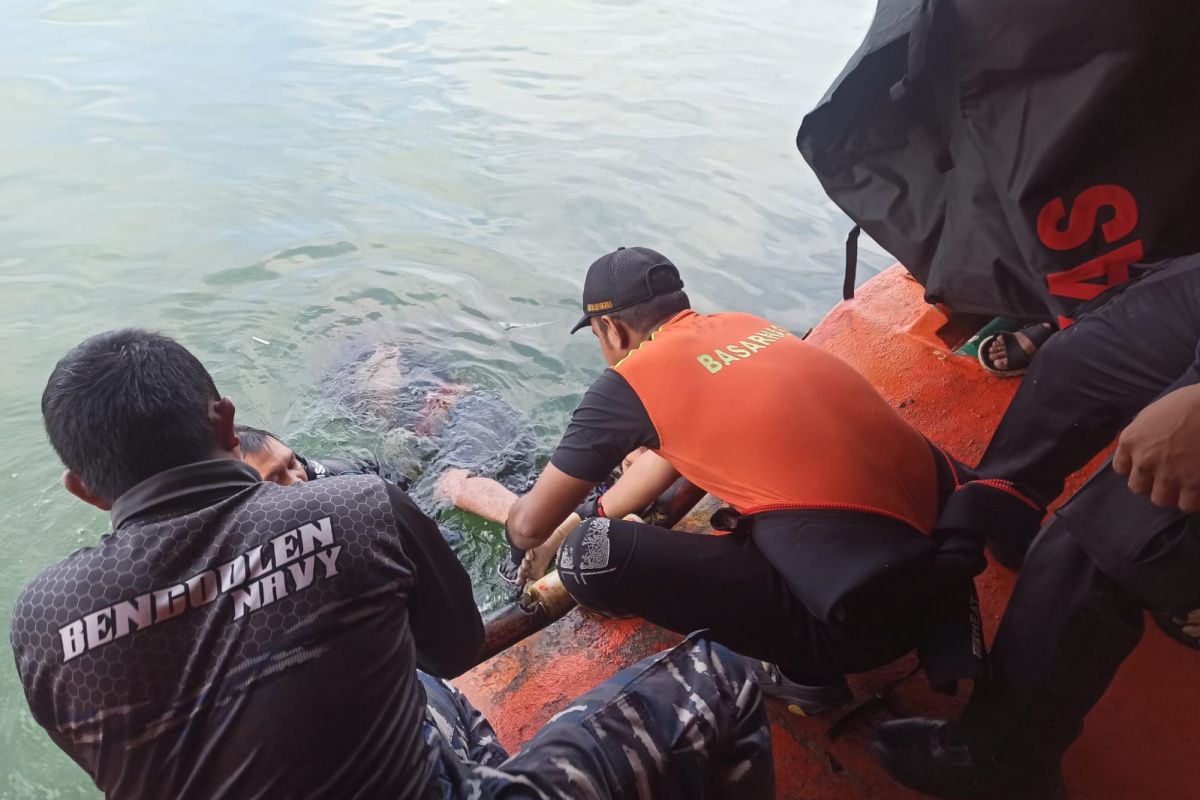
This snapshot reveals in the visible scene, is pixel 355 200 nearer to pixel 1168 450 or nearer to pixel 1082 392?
pixel 1082 392

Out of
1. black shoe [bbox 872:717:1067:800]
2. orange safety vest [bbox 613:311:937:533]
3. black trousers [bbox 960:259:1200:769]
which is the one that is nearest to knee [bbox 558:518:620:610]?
orange safety vest [bbox 613:311:937:533]

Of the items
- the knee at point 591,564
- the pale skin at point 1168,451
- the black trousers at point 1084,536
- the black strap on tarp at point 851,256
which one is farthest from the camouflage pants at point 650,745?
the black strap on tarp at point 851,256

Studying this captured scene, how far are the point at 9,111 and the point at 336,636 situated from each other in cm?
1219

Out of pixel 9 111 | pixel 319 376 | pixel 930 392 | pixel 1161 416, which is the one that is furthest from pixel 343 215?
pixel 1161 416

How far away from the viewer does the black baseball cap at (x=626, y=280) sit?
2.70m

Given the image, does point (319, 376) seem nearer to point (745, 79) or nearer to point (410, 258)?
point (410, 258)

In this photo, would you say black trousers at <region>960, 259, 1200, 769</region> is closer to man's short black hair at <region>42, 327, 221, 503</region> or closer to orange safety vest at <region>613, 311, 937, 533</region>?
orange safety vest at <region>613, 311, 937, 533</region>

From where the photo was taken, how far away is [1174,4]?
6.24ft

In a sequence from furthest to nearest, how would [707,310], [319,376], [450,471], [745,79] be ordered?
[745,79]
[707,310]
[319,376]
[450,471]

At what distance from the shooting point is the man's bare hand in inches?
55.4

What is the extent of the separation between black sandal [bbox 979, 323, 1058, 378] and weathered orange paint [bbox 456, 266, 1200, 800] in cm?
29

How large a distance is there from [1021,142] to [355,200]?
7559 mm

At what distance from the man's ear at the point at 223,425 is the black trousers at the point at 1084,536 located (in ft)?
5.75

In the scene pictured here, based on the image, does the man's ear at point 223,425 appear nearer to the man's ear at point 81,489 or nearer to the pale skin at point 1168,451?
the man's ear at point 81,489
